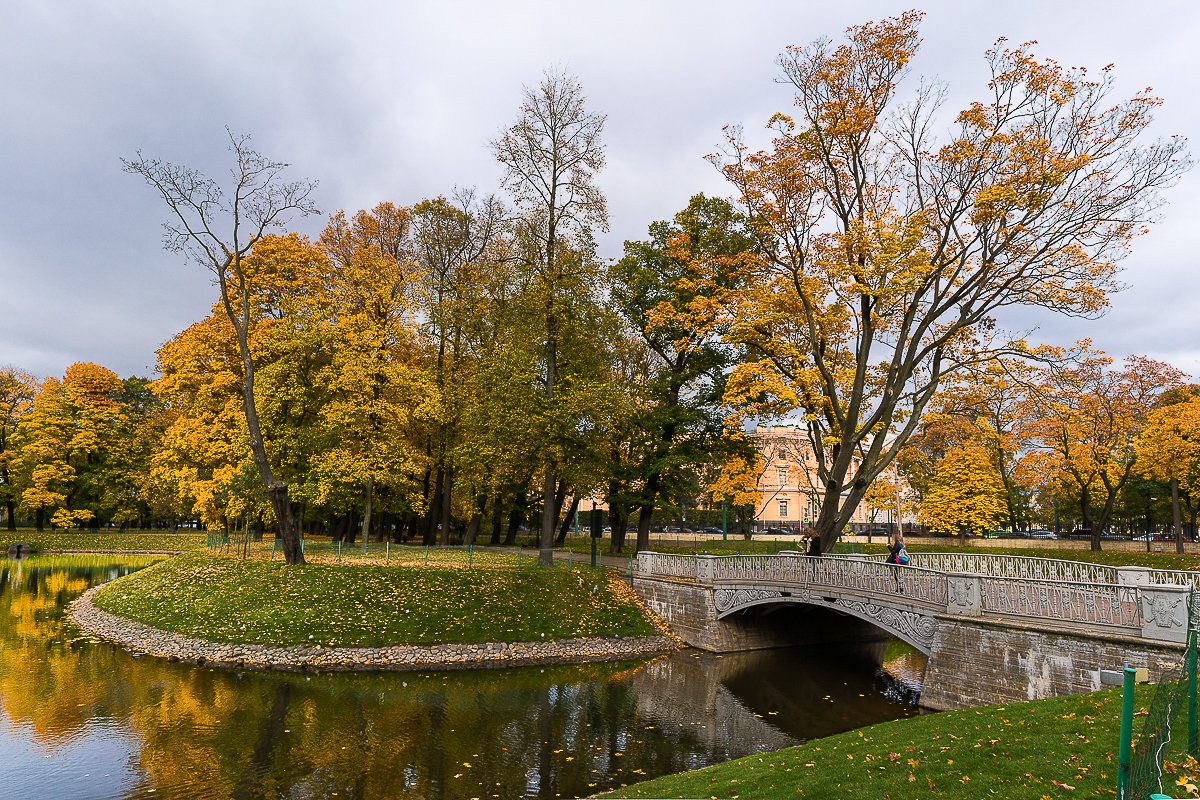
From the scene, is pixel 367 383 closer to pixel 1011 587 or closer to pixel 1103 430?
pixel 1011 587

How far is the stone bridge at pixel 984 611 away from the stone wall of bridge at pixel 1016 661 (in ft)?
0.07

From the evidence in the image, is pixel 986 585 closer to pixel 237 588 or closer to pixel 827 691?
pixel 827 691

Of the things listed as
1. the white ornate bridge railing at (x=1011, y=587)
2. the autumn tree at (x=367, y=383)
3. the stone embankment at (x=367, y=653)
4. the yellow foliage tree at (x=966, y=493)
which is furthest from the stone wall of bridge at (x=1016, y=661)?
the yellow foliage tree at (x=966, y=493)

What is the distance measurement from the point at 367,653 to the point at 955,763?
1593cm

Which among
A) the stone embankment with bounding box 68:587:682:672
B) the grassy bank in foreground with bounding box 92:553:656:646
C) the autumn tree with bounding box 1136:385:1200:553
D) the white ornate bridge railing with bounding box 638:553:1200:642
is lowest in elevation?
the stone embankment with bounding box 68:587:682:672

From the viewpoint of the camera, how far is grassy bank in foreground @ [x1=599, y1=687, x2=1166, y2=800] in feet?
24.4

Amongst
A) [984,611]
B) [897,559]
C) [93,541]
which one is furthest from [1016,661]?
[93,541]

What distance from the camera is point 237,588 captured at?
2242cm

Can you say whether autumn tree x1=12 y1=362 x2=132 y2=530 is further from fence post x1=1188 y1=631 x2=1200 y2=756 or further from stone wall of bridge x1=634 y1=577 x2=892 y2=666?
fence post x1=1188 y1=631 x2=1200 y2=756

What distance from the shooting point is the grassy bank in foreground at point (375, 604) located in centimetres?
2016

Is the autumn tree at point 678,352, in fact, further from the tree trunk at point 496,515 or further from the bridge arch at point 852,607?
the tree trunk at point 496,515

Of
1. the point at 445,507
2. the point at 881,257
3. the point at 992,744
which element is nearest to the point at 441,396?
the point at 445,507

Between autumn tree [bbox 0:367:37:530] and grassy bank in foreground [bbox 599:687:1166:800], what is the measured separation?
214 ft

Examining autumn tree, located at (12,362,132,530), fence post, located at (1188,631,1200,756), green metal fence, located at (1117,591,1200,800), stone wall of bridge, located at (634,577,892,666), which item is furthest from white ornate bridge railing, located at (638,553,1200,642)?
autumn tree, located at (12,362,132,530)
